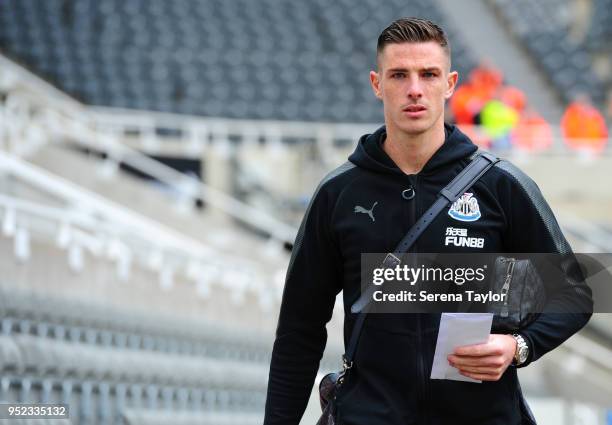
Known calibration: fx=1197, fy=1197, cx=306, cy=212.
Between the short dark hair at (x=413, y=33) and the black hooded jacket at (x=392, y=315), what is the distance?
0.74 feet

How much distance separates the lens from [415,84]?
2.62 m

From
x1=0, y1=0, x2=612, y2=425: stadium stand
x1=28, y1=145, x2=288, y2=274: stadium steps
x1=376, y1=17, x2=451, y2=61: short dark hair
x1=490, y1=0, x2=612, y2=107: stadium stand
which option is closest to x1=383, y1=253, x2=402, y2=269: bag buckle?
x1=376, y1=17, x2=451, y2=61: short dark hair

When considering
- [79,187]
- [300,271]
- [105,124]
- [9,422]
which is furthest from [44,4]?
[300,271]

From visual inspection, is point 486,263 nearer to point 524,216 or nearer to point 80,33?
point 524,216

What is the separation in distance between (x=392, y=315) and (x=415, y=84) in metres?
0.51

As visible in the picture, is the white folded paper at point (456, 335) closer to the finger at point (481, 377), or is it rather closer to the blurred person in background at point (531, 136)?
the finger at point (481, 377)

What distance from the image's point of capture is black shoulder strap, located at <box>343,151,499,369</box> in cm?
259

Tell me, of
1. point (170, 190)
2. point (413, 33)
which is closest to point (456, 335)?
point (413, 33)

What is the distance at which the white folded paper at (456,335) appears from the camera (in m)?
2.44

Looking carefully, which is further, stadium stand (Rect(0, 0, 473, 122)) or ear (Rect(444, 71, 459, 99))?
stadium stand (Rect(0, 0, 473, 122))

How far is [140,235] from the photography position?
30.6ft

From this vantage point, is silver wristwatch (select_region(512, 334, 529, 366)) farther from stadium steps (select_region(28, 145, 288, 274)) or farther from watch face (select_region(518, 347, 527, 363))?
stadium steps (select_region(28, 145, 288, 274))

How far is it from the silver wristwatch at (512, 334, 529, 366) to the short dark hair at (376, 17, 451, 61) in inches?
26.0

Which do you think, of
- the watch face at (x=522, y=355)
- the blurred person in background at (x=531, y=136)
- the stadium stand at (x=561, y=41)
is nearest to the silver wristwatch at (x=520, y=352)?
the watch face at (x=522, y=355)
